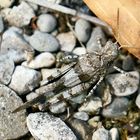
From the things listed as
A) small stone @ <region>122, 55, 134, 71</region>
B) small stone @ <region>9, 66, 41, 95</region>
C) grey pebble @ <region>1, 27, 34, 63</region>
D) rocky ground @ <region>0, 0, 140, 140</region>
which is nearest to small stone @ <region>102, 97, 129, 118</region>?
rocky ground @ <region>0, 0, 140, 140</region>

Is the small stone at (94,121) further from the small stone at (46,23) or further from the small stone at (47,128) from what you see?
the small stone at (46,23)

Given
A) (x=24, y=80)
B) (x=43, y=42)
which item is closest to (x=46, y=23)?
(x=43, y=42)

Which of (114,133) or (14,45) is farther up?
(14,45)

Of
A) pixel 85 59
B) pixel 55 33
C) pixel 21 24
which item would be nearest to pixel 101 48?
pixel 85 59

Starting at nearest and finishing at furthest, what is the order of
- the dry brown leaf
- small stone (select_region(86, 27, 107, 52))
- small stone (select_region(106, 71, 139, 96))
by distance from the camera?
the dry brown leaf < small stone (select_region(106, 71, 139, 96)) < small stone (select_region(86, 27, 107, 52))

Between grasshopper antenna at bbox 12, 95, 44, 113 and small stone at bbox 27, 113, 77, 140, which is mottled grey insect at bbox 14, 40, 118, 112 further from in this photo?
small stone at bbox 27, 113, 77, 140

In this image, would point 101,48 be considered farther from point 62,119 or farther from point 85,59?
point 62,119

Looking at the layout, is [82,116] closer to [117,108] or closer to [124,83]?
[117,108]
